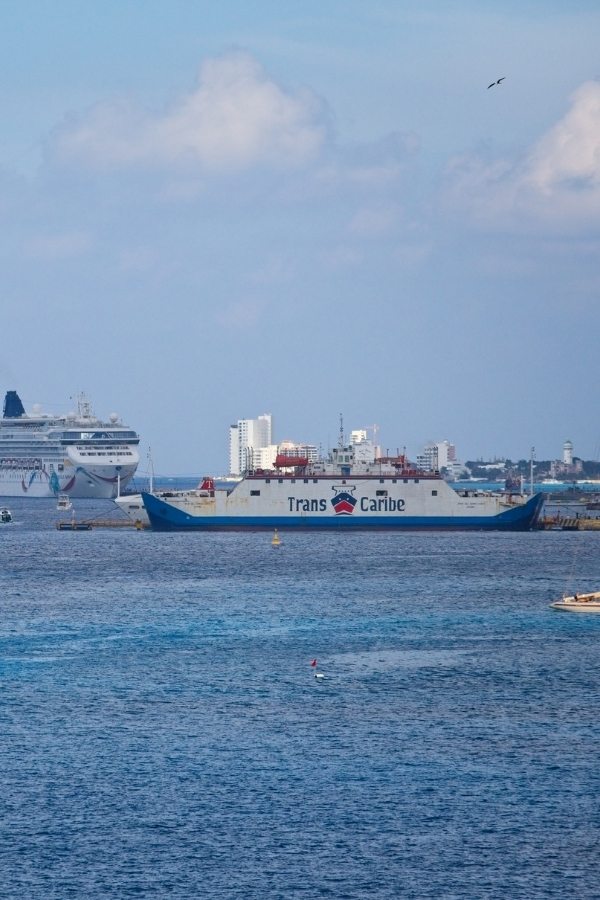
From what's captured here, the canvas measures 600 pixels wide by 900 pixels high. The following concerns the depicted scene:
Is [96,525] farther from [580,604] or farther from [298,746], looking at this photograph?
[298,746]

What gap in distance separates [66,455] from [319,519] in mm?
76591

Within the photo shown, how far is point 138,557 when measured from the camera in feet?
289

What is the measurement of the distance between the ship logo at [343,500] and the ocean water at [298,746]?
3975 cm

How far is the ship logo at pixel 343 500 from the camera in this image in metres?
105

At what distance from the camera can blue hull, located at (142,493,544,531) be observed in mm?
104625

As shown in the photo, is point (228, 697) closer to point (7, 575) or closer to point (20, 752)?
point (20, 752)

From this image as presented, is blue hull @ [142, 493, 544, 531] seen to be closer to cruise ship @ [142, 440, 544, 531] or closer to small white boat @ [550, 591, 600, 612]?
cruise ship @ [142, 440, 544, 531]

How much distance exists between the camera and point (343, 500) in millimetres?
105188

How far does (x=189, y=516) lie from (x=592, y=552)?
1162 inches

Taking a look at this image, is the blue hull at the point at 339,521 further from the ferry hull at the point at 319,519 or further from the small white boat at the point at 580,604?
the small white boat at the point at 580,604

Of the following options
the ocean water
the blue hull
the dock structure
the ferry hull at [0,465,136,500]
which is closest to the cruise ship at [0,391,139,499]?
the ferry hull at [0,465,136,500]

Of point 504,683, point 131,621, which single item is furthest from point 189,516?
point 504,683

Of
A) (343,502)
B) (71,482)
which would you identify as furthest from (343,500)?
(71,482)

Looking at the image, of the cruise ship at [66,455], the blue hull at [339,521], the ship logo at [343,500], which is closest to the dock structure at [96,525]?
the blue hull at [339,521]
